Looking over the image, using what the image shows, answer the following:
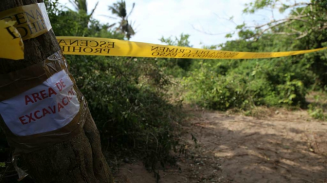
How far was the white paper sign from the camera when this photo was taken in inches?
47.2

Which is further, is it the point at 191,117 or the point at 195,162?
the point at 191,117

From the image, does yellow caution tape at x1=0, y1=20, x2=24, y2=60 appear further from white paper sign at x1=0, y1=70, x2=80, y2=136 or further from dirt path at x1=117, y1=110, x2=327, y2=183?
dirt path at x1=117, y1=110, x2=327, y2=183

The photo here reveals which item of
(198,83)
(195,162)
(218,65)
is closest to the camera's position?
(195,162)

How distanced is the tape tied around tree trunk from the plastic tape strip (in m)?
0.15

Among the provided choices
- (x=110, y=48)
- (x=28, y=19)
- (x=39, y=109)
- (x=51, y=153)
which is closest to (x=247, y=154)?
(x=110, y=48)

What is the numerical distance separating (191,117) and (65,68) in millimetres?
4871

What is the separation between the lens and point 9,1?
1.19 m

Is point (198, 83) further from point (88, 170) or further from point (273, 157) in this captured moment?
point (88, 170)

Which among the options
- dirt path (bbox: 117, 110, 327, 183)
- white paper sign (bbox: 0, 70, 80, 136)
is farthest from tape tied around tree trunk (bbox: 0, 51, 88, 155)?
dirt path (bbox: 117, 110, 327, 183)

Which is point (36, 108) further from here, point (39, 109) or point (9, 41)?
point (9, 41)

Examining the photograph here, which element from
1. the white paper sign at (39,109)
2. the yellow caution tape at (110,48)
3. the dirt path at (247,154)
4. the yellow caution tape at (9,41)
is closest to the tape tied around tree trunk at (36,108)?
the white paper sign at (39,109)

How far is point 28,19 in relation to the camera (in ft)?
4.07

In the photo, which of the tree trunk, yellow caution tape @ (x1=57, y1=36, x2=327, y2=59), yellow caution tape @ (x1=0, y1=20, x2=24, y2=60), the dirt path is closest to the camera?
yellow caution tape @ (x1=0, y1=20, x2=24, y2=60)

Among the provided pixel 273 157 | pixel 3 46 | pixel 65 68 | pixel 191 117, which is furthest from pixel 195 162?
pixel 3 46
